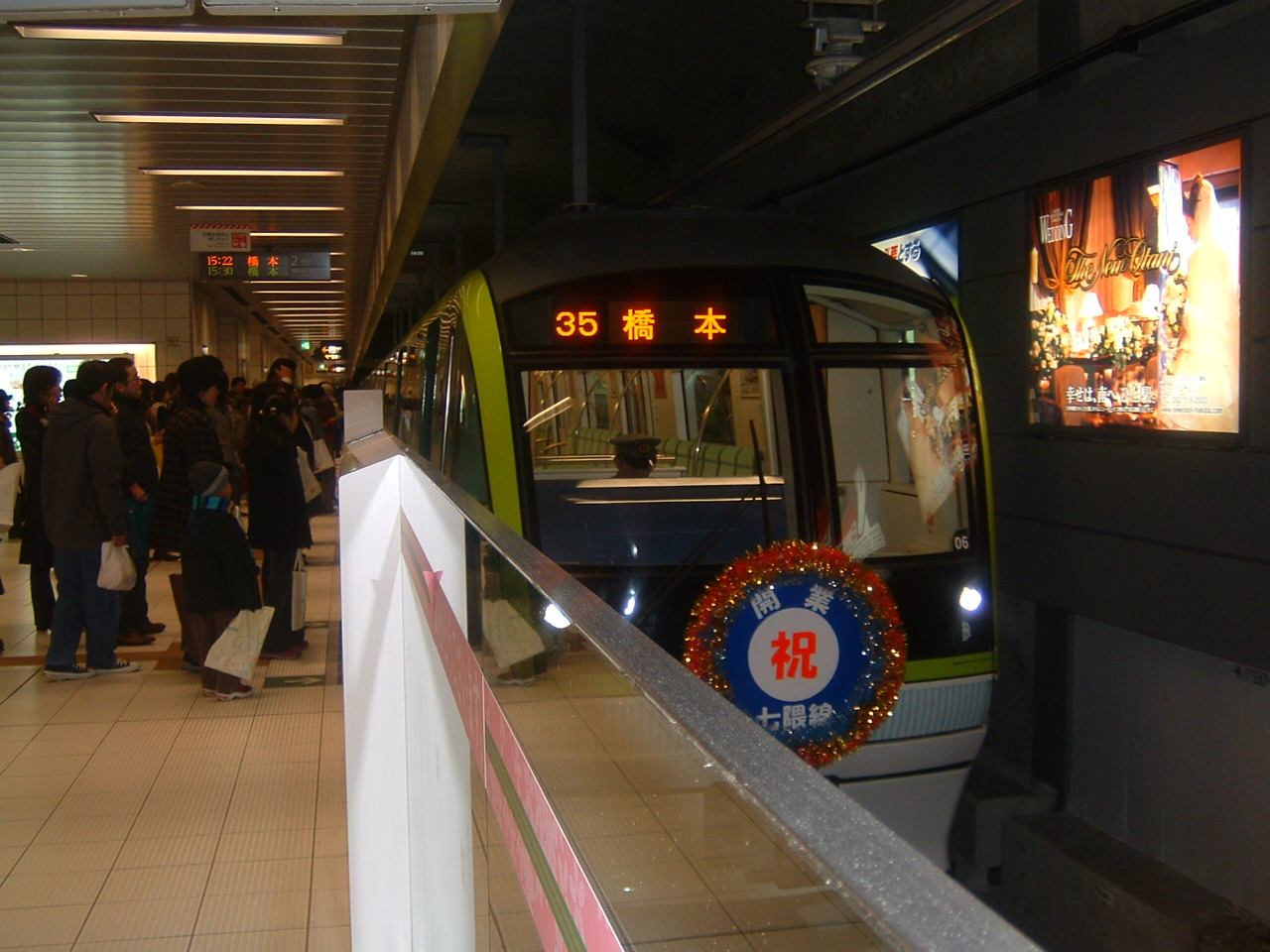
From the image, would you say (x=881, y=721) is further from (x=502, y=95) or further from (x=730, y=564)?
(x=502, y=95)

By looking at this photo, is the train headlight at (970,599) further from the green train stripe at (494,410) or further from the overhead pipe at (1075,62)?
the overhead pipe at (1075,62)

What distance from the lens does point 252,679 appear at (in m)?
7.07

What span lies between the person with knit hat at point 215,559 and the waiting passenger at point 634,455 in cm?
215

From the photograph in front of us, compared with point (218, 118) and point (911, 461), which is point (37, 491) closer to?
point (218, 118)

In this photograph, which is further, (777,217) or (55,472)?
(55,472)

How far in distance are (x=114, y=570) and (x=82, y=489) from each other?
1.53ft

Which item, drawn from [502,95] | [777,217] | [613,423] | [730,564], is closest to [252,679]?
[613,423]

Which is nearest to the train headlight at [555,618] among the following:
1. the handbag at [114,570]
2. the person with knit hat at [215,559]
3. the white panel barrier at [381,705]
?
the white panel barrier at [381,705]

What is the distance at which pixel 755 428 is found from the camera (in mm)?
5668

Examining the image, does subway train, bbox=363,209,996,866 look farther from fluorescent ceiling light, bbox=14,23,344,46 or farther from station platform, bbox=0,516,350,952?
fluorescent ceiling light, bbox=14,23,344,46

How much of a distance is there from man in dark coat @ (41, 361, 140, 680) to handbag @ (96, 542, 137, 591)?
0.06 meters

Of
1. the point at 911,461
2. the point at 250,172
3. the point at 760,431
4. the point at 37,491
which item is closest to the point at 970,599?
the point at 911,461

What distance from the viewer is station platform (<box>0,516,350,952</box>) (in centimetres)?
385

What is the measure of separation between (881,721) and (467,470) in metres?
2.14
